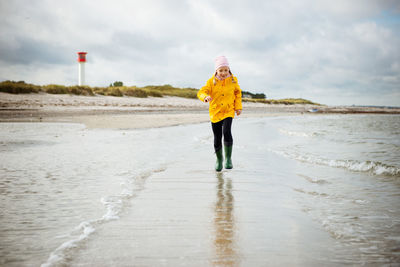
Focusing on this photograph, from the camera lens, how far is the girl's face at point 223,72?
4930 millimetres

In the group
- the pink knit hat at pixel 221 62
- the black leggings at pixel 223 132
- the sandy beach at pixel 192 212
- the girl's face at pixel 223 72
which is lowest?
the sandy beach at pixel 192 212

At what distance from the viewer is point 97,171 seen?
4.55m

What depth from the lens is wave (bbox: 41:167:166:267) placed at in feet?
6.29

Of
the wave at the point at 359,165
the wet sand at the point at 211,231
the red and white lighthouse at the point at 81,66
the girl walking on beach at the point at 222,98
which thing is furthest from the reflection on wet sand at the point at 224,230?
the red and white lighthouse at the point at 81,66

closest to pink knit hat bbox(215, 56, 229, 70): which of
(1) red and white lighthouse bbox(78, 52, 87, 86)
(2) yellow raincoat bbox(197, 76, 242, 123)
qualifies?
(2) yellow raincoat bbox(197, 76, 242, 123)

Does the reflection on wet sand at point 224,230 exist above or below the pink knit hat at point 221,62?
below

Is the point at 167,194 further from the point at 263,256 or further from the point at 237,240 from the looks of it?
the point at 263,256

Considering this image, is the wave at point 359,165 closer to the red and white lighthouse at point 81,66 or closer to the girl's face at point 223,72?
the girl's face at point 223,72

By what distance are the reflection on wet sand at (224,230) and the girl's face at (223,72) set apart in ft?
6.90

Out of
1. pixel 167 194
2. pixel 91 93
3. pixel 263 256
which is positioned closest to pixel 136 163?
pixel 167 194

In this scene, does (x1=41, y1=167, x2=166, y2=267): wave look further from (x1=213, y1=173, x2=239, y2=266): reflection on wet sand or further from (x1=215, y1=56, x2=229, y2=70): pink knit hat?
(x1=215, y1=56, x2=229, y2=70): pink knit hat

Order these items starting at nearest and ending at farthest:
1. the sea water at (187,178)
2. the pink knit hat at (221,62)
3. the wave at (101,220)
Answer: the wave at (101,220), the sea water at (187,178), the pink knit hat at (221,62)

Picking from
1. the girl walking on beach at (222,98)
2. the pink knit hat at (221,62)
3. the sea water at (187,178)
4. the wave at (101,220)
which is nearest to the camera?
the wave at (101,220)

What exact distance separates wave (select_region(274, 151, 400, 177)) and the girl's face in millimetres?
2564
